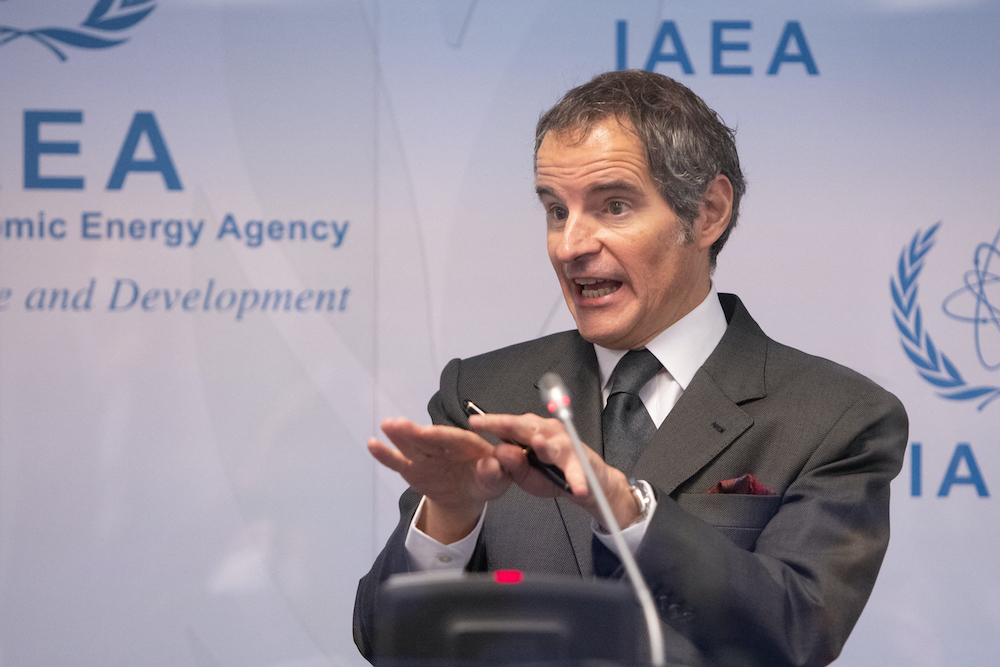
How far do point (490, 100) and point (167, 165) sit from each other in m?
1.04

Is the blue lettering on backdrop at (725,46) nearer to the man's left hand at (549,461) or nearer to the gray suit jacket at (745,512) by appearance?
Answer: the gray suit jacket at (745,512)

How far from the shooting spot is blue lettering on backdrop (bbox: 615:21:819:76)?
2869 mm

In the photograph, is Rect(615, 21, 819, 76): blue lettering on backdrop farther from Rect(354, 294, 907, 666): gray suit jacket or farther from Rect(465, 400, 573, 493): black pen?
Rect(465, 400, 573, 493): black pen

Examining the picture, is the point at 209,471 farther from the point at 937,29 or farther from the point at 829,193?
the point at 937,29

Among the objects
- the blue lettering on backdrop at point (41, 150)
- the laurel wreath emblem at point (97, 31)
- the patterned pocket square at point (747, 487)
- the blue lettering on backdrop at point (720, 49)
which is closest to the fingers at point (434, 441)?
the patterned pocket square at point (747, 487)

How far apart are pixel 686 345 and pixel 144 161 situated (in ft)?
6.37

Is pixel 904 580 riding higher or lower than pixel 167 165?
lower

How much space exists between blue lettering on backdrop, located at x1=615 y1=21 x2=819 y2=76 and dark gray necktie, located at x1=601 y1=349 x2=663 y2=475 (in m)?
1.36

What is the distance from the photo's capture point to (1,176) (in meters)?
2.96

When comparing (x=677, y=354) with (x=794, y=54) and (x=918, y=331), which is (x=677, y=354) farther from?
(x=794, y=54)

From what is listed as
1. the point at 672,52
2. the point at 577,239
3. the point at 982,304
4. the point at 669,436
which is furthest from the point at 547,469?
the point at 982,304

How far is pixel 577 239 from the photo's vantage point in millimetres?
1756

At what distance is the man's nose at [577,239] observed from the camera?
1750 millimetres

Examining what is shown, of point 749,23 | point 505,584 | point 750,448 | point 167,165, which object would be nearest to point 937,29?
point 749,23
